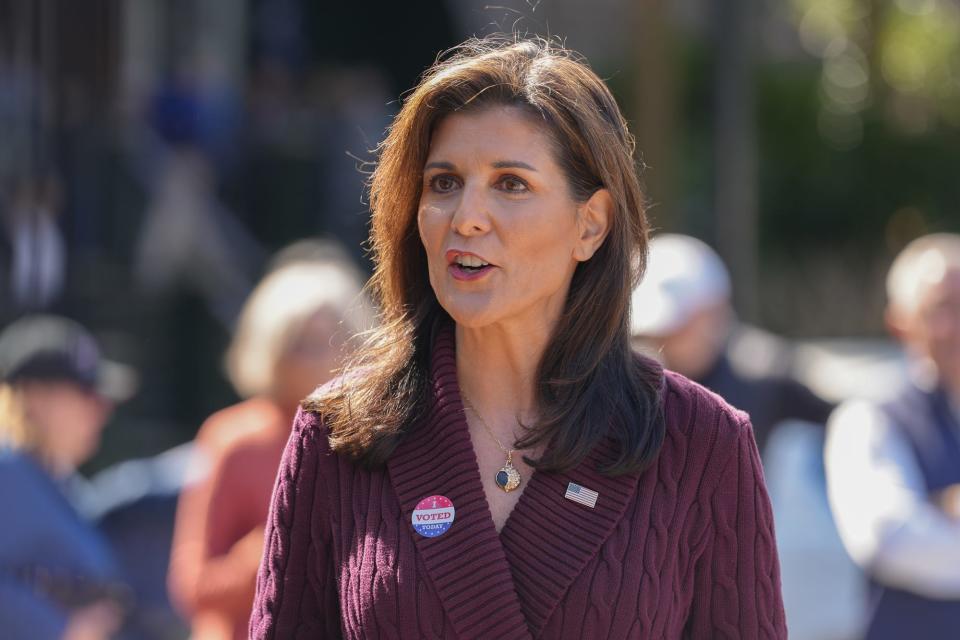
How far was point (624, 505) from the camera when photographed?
2.44 meters

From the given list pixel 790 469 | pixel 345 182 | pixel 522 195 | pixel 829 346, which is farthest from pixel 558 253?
pixel 829 346

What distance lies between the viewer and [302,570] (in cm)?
250

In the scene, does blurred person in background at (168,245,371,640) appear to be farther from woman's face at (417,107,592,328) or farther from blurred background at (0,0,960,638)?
woman's face at (417,107,592,328)

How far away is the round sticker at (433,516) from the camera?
2432mm

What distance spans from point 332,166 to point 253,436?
8.70 metres

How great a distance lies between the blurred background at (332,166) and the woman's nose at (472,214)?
63 centimetres

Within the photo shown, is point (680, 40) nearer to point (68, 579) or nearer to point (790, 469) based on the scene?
point (790, 469)

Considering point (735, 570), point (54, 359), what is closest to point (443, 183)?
point (735, 570)

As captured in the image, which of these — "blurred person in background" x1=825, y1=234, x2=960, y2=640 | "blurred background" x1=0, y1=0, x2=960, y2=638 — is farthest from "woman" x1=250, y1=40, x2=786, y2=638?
"blurred person in background" x1=825, y1=234, x2=960, y2=640

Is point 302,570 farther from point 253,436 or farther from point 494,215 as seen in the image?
point 253,436

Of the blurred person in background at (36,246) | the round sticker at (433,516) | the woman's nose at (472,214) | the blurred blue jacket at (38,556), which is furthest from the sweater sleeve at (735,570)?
the blurred person in background at (36,246)

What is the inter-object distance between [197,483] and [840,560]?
8.68 ft

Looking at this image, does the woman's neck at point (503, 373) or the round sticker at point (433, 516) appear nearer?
the round sticker at point (433, 516)

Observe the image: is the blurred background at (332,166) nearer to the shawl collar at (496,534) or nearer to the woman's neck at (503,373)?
the woman's neck at (503,373)
